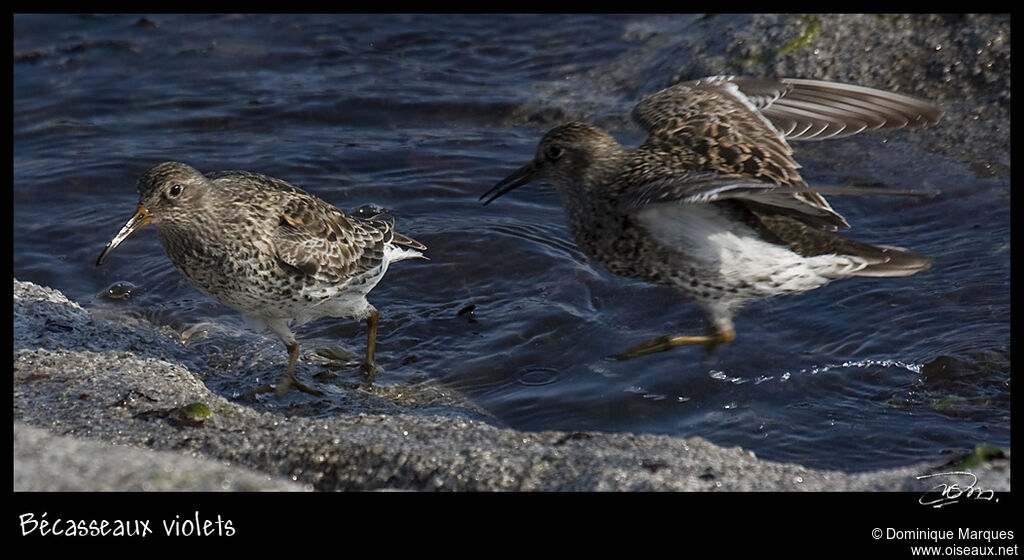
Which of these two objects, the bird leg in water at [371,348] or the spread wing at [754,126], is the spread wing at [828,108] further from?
the bird leg in water at [371,348]

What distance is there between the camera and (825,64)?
1008 cm

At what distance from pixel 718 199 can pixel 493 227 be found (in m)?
3.37

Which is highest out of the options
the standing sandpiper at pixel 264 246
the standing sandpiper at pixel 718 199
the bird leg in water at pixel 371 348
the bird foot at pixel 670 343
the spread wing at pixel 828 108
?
the spread wing at pixel 828 108

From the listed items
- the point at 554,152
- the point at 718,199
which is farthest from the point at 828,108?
the point at 718,199

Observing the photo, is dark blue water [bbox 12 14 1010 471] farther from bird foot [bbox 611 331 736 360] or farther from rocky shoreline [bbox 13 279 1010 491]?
rocky shoreline [bbox 13 279 1010 491]

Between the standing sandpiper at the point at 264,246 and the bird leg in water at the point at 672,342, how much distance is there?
158 centimetres

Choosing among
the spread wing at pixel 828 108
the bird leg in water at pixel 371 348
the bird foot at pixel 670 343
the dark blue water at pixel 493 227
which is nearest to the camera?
the dark blue water at pixel 493 227

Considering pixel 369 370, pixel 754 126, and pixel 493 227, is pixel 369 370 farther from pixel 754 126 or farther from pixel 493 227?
pixel 754 126

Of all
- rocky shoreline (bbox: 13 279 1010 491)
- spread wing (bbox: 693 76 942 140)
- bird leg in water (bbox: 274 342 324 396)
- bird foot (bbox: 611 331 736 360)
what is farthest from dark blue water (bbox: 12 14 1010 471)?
spread wing (bbox: 693 76 942 140)

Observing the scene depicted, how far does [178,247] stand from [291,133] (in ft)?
13.9
